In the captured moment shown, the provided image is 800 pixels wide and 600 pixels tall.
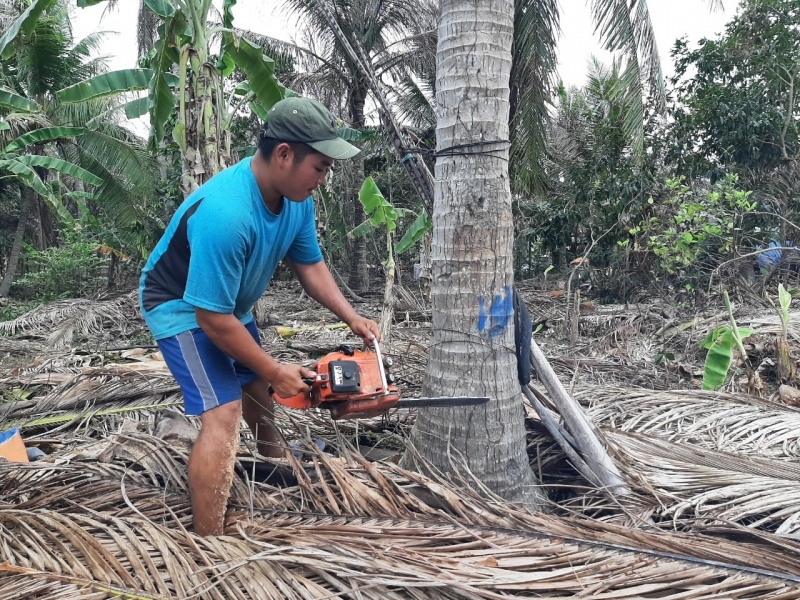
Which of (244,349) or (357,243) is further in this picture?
(357,243)

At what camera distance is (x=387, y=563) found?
1.82 meters

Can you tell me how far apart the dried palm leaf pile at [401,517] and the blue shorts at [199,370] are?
1.12ft

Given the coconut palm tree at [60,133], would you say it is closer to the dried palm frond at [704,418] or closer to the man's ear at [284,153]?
the man's ear at [284,153]

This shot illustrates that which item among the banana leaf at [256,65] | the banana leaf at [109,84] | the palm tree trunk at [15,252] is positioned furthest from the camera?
the palm tree trunk at [15,252]

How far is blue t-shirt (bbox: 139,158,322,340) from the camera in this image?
209cm

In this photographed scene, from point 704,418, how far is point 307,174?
2.54 m

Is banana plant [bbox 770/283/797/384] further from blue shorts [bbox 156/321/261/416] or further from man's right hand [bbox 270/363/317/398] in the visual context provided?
blue shorts [bbox 156/321/261/416]

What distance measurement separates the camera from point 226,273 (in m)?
2.12

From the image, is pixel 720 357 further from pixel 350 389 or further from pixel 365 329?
pixel 350 389

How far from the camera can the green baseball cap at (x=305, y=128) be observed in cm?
213

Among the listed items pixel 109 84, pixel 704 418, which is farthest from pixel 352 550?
pixel 109 84

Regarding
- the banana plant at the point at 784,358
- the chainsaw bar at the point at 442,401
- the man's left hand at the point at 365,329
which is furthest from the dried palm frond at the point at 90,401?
the banana plant at the point at 784,358

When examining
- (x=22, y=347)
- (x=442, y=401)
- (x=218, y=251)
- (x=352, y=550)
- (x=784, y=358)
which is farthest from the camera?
(x=22, y=347)

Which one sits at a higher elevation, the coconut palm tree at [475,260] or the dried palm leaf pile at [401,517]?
the coconut palm tree at [475,260]
